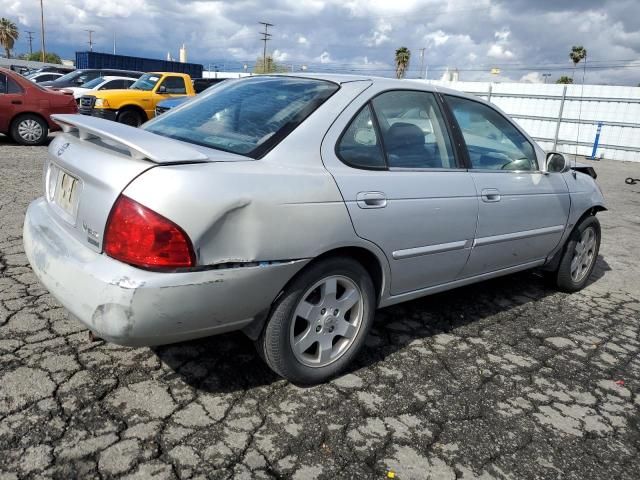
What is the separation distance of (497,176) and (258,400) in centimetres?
212

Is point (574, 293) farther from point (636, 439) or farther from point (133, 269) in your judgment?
point (133, 269)

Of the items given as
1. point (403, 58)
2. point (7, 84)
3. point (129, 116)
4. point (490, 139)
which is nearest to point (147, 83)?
point (129, 116)

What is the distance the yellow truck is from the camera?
12.7 m

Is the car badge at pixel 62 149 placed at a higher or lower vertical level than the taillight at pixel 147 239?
higher

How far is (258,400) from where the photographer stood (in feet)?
8.56

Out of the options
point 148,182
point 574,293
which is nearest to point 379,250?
point 148,182

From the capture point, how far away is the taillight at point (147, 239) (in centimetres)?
207

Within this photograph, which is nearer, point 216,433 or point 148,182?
point 148,182

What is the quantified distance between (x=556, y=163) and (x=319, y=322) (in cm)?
241

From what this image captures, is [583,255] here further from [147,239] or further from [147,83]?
[147,83]

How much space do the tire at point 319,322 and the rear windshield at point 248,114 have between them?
68cm

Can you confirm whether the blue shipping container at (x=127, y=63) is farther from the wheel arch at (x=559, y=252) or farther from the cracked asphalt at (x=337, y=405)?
the wheel arch at (x=559, y=252)

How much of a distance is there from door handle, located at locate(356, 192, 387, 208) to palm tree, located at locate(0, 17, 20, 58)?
82572mm

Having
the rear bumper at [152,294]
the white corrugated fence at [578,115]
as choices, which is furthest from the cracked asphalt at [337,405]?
the white corrugated fence at [578,115]
